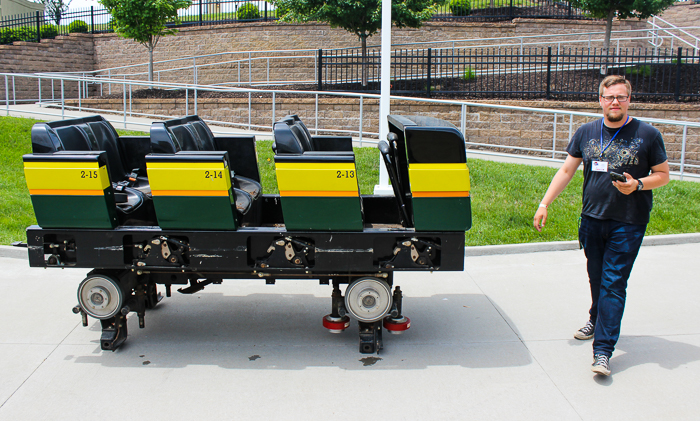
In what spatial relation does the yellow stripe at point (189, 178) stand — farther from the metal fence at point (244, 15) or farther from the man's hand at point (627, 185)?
the metal fence at point (244, 15)

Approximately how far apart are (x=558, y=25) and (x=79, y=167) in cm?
2199

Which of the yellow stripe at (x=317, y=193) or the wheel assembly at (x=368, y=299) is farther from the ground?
the yellow stripe at (x=317, y=193)

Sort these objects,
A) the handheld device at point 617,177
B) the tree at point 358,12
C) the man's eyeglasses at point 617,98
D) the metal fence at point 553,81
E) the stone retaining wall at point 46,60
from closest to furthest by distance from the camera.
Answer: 1. the handheld device at point 617,177
2. the man's eyeglasses at point 617,98
3. the metal fence at point 553,81
4. the tree at point 358,12
5. the stone retaining wall at point 46,60

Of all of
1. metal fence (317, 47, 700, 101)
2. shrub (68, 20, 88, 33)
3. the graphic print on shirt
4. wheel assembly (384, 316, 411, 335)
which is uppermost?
shrub (68, 20, 88, 33)

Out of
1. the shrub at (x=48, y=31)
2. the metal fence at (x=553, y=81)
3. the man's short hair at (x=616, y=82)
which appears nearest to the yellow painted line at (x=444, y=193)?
the man's short hair at (x=616, y=82)

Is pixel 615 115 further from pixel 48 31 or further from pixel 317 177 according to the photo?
pixel 48 31

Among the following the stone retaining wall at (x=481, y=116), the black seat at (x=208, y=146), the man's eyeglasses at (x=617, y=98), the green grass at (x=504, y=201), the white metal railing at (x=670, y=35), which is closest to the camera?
the man's eyeglasses at (x=617, y=98)

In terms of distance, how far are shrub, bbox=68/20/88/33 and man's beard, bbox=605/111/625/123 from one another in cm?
2580

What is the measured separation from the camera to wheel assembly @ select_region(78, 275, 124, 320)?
4.21m

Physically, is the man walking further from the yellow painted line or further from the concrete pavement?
the yellow painted line

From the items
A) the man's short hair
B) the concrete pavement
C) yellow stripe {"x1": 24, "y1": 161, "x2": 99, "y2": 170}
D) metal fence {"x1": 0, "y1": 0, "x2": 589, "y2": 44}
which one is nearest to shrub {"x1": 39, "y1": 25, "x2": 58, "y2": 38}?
metal fence {"x1": 0, "y1": 0, "x2": 589, "y2": 44}

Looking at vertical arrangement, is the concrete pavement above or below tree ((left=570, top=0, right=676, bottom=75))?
below

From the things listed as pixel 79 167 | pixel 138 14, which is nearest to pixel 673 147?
pixel 79 167

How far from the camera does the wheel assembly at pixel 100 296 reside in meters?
4.21
